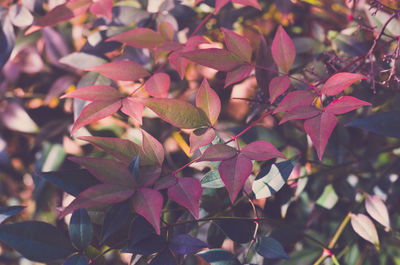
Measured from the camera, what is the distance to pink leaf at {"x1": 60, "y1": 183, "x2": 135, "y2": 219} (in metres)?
0.41

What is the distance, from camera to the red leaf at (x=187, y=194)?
0.42 metres

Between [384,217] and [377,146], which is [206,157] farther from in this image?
[377,146]

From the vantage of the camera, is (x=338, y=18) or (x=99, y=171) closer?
(x=99, y=171)

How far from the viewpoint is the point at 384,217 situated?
625mm

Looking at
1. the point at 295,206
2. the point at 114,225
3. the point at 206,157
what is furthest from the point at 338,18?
the point at 114,225

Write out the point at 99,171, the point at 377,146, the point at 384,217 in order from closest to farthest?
the point at 99,171 < the point at 384,217 < the point at 377,146

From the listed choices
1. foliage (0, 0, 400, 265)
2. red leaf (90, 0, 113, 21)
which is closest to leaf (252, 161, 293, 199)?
foliage (0, 0, 400, 265)

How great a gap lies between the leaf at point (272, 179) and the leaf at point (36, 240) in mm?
282

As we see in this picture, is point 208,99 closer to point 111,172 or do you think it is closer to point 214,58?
point 214,58

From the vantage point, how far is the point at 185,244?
0.49 metres

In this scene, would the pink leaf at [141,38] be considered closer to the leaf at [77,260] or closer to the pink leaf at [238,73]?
the pink leaf at [238,73]

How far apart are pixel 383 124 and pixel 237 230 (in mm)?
263

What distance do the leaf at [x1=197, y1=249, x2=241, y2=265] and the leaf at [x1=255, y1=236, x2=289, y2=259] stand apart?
0.14ft

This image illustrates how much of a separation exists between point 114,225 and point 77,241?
0.08 m
